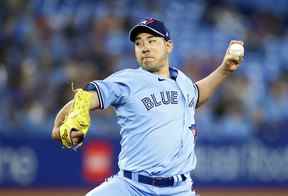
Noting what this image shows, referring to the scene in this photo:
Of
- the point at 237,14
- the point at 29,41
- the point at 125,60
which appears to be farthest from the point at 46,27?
the point at 237,14

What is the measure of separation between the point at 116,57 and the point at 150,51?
719 cm

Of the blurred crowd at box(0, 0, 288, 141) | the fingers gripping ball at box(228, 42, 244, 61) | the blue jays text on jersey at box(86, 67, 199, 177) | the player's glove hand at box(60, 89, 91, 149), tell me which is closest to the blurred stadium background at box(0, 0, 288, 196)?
the blurred crowd at box(0, 0, 288, 141)

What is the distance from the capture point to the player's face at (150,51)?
18.1ft

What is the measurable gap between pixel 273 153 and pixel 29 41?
157 inches

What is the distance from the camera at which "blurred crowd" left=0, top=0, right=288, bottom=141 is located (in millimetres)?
11781

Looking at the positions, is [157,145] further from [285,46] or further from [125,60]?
[285,46]

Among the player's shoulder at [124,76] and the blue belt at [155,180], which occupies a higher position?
the player's shoulder at [124,76]

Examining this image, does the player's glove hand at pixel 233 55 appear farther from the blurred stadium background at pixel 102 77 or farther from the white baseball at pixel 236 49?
the blurred stadium background at pixel 102 77

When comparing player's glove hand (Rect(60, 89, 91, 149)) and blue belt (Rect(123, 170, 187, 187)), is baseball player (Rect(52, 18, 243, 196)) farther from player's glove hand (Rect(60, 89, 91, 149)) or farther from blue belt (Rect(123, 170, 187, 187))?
player's glove hand (Rect(60, 89, 91, 149))

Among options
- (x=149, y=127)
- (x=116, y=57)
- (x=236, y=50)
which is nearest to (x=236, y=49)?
(x=236, y=50)

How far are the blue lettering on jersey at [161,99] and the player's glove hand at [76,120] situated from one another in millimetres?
523

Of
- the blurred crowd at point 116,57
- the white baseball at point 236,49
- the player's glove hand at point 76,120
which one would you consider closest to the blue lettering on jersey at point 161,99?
the player's glove hand at point 76,120

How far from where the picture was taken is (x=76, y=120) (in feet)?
15.9

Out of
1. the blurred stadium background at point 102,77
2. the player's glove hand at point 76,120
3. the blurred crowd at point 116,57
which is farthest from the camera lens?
the blurred crowd at point 116,57
